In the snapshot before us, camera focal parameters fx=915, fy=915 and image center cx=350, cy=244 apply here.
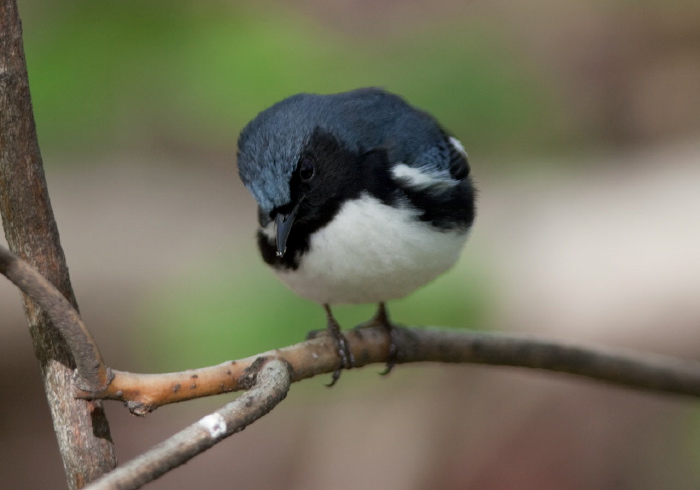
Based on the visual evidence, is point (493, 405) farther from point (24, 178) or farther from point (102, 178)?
point (24, 178)

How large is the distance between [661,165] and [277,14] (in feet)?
8.32

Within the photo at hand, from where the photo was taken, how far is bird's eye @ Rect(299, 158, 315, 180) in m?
2.25

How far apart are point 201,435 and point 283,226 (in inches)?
34.4

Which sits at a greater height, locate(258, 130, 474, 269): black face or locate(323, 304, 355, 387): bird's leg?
locate(258, 130, 474, 269): black face

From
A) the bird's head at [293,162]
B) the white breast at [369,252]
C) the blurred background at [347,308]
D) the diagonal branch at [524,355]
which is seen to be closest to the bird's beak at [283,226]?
the bird's head at [293,162]

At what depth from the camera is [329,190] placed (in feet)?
7.59

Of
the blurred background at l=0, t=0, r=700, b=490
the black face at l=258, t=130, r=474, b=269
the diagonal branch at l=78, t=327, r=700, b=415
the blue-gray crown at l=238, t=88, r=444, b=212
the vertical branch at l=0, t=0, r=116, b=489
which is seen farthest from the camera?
the blurred background at l=0, t=0, r=700, b=490

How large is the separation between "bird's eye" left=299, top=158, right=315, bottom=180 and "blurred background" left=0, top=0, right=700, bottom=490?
3.86 feet

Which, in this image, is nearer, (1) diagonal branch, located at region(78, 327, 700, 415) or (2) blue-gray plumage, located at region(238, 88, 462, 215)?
(2) blue-gray plumage, located at region(238, 88, 462, 215)

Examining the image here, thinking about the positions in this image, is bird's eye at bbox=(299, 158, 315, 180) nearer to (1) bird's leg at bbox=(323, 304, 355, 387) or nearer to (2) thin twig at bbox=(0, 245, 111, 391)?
(1) bird's leg at bbox=(323, 304, 355, 387)

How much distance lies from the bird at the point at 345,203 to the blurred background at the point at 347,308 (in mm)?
989

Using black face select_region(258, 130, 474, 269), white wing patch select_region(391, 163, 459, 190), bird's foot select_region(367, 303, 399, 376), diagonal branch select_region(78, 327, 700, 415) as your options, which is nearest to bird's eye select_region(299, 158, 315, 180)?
black face select_region(258, 130, 474, 269)

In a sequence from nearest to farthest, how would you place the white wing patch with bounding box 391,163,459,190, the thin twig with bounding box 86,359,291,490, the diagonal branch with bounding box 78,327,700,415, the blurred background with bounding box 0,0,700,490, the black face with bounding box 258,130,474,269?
the thin twig with bounding box 86,359,291,490 < the black face with bounding box 258,130,474,269 < the white wing patch with bounding box 391,163,459,190 < the diagonal branch with bounding box 78,327,700,415 < the blurred background with bounding box 0,0,700,490

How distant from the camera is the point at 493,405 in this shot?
168 inches
